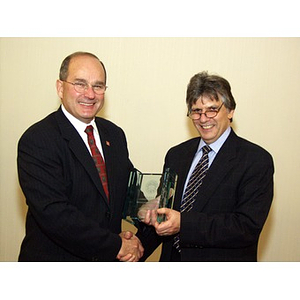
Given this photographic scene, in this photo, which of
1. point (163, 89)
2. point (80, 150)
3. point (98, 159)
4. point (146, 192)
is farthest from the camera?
point (163, 89)

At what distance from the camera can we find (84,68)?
246 centimetres

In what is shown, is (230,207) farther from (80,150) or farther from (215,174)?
(80,150)

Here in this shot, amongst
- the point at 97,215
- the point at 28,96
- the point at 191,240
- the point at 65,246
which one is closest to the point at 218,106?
the point at 191,240

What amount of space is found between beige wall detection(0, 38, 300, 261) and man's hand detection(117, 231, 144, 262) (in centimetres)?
97

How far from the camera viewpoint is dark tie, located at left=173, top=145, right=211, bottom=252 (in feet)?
8.23

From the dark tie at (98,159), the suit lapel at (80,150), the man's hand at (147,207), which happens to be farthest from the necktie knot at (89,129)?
the man's hand at (147,207)

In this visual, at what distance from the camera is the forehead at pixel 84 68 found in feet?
8.05

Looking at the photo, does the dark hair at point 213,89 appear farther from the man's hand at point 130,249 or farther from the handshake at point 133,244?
the man's hand at point 130,249

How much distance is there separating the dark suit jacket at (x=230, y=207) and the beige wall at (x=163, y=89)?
100 centimetres

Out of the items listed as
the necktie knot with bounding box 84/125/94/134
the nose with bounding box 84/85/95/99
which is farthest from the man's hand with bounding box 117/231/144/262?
the nose with bounding box 84/85/95/99

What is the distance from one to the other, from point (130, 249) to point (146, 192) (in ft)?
1.23

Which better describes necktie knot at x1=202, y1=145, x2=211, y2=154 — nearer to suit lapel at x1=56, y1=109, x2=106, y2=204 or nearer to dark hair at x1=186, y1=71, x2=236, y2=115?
dark hair at x1=186, y1=71, x2=236, y2=115

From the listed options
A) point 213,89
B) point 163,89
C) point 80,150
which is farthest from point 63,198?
point 163,89

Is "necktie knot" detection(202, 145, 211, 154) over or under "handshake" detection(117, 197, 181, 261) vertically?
over
